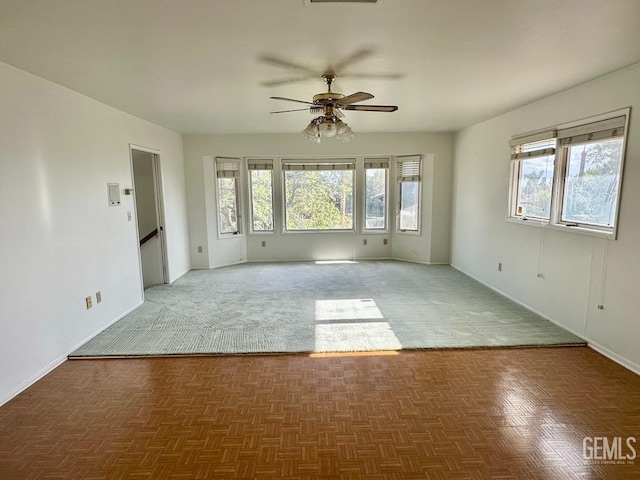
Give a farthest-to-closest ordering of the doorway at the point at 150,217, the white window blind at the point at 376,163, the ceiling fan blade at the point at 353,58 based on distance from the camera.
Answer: the white window blind at the point at 376,163 < the doorway at the point at 150,217 < the ceiling fan blade at the point at 353,58

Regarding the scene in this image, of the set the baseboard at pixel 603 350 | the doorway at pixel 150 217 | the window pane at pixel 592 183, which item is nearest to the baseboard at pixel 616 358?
the baseboard at pixel 603 350

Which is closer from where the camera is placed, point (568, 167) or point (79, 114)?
point (79, 114)

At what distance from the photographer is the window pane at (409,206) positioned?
22.1ft

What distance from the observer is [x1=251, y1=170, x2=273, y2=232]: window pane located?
679 centimetres

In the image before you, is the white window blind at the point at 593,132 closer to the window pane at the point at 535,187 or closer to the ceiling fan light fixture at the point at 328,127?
the window pane at the point at 535,187

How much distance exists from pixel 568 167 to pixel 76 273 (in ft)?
16.9

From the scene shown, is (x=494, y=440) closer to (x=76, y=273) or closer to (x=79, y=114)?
(x=76, y=273)

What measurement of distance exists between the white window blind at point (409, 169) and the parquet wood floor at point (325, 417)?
4.26 metres

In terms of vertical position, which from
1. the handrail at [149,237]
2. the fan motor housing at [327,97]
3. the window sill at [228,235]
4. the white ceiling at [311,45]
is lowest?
the window sill at [228,235]

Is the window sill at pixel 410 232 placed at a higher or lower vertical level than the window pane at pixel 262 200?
lower

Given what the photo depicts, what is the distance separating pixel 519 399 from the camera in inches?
95.9

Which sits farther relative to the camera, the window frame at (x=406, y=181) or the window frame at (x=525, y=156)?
the window frame at (x=406, y=181)

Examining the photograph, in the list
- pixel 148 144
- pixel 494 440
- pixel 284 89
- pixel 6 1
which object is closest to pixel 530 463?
pixel 494 440

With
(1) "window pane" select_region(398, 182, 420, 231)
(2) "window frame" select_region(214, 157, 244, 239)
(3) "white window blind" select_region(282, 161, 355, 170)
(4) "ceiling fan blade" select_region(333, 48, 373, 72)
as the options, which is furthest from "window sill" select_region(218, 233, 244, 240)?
(4) "ceiling fan blade" select_region(333, 48, 373, 72)
